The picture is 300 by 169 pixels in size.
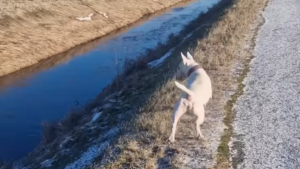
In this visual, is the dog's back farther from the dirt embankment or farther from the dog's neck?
the dirt embankment

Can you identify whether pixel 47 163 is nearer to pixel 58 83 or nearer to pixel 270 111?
pixel 270 111

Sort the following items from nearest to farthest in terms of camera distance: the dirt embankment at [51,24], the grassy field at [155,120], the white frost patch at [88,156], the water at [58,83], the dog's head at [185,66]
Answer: the grassy field at [155,120]
the white frost patch at [88,156]
the dog's head at [185,66]
the water at [58,83]
the dirt embankment at [51,24]

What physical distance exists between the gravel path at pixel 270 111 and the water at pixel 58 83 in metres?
6.08

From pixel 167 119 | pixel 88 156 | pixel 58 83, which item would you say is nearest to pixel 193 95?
pixel 167 119

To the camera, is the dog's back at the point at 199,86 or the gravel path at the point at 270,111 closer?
the gravel path at the point at 270,111

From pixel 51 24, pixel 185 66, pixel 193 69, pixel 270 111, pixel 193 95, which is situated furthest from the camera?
pixel 51 24

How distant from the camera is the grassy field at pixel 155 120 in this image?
8242mm

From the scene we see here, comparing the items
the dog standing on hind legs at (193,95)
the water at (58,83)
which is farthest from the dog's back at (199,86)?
the water at (58,83)

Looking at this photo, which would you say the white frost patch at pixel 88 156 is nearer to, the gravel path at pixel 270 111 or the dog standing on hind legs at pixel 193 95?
the dog standing on hind legs at pixel 193 95

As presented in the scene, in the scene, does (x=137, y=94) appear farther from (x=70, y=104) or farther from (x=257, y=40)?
(x=257, y=40)

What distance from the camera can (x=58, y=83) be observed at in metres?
19.7

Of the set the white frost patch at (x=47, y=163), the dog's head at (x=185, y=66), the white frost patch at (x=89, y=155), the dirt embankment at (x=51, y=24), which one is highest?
the dog's head at (x=185, y=66)

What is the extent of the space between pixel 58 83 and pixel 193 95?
12386mm

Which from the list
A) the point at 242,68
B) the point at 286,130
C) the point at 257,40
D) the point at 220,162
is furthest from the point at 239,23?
the point at 220,162
